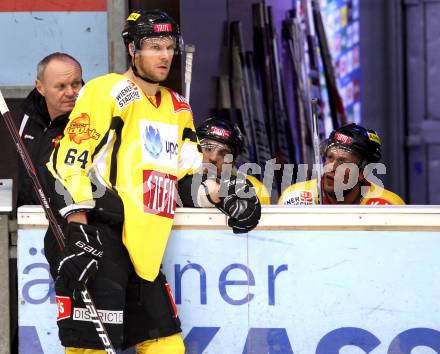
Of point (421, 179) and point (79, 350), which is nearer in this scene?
point (79, 350)

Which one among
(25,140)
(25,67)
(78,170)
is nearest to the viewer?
(78,170)

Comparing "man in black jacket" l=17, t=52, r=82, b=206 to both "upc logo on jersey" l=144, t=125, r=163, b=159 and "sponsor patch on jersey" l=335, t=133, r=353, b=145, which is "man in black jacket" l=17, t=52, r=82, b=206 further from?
"sponsor patch on jersey" l=335, t=133, r=353, b=145

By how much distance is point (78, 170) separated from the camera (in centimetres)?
442

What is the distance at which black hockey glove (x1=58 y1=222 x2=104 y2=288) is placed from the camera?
438 centimetres

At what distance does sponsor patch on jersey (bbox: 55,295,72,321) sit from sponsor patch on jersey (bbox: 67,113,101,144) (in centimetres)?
61

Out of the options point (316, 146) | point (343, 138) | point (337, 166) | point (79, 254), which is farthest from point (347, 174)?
point (79, 254)

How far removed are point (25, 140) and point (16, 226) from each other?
49 cm

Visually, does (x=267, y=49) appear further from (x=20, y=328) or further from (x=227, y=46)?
(x=20, y=328)

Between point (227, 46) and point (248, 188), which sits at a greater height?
point (227, 46)

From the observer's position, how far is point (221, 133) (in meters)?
6.18

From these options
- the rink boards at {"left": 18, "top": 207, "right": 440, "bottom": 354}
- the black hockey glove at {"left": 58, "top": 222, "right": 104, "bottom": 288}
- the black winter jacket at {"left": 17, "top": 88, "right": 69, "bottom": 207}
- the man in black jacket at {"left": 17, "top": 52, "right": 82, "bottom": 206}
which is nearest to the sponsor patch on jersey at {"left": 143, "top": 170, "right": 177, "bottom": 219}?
the rink boards at {"left": 18, "top": 207, "right": 440, "bottom": 354}

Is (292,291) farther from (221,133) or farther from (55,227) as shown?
(221,133)

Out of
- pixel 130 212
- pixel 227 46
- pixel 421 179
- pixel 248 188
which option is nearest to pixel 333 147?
pixel 248 188

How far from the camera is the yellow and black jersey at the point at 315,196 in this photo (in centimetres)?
577
